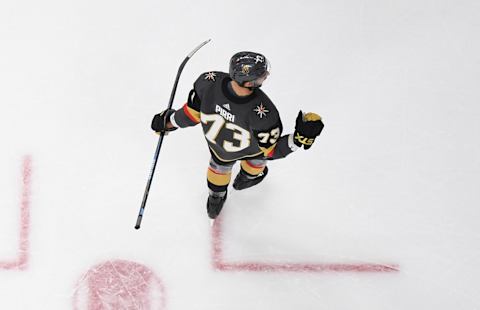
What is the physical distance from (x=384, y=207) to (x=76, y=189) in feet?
7.96

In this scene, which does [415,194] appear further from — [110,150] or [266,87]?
[110,150]

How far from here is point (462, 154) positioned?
5.40 m

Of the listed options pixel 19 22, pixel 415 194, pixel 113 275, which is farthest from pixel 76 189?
pixel 415 194

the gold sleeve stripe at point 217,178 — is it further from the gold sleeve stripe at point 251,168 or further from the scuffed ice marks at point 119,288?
the scuffed ice marks at point 119,288

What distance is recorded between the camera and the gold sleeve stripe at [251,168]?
15.3 ft

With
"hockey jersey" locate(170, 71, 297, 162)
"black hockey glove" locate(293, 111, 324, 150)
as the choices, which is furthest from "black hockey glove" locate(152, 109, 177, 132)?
"black hockey glove" locate(293, 111, 324, 150)

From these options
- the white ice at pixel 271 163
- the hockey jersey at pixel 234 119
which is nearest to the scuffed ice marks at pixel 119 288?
the white ice at pixel 271 163

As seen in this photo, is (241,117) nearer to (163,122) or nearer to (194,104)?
(194,104)

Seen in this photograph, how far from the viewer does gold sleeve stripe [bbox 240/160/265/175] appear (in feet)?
15.3

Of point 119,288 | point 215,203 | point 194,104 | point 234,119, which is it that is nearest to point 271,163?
point 215,203

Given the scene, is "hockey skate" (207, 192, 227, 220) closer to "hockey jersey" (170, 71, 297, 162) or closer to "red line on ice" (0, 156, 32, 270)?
"hockey jersey" (170, 71, 297, 162)

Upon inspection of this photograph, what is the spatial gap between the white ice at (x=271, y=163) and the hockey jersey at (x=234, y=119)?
0.90 meters

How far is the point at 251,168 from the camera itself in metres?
4.70

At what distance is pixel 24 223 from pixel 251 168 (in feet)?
5.72
